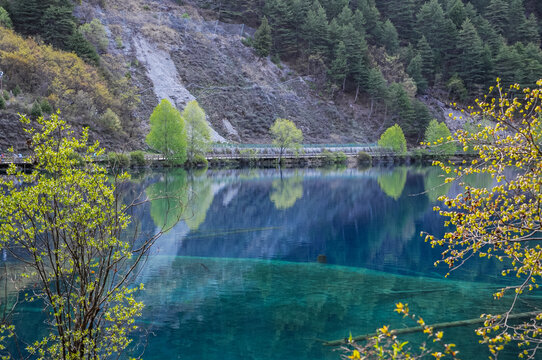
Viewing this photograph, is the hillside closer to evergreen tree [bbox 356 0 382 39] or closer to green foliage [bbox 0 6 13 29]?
evergreen tree [bbox 356 0 382 39]

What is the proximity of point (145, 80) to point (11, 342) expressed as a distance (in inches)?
2946

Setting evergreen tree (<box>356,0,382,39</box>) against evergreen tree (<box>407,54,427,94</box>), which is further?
evergreen tree (<box>356,0,382,39</box>)

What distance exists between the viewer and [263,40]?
335 ft

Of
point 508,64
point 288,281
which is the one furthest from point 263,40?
point 288,281

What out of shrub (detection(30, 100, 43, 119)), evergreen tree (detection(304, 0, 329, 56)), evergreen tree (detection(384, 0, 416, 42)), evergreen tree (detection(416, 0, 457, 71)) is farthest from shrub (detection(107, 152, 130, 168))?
evergreen tree (detection(384, 0, 416, 42))

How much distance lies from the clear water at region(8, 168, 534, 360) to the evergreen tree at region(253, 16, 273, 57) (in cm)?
7045

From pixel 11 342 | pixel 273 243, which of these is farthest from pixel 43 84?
pixel 11 342

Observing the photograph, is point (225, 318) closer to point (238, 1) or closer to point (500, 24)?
point (238, 1)

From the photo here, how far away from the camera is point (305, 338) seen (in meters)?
13.4

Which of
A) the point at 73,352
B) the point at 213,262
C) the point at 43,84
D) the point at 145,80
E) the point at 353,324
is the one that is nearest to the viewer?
the point at 73,352

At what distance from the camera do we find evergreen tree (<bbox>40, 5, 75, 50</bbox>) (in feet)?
230

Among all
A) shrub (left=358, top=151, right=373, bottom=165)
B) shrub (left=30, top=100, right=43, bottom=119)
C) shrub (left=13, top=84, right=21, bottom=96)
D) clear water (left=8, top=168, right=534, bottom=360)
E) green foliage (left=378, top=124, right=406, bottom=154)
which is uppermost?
shrub (left=13, top=84, right=21, bottom=96)

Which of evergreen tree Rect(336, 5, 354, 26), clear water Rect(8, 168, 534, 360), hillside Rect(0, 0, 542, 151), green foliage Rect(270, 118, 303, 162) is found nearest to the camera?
clear water Rect(8, 168, 534, 360)

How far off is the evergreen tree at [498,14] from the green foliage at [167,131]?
4031 inches
